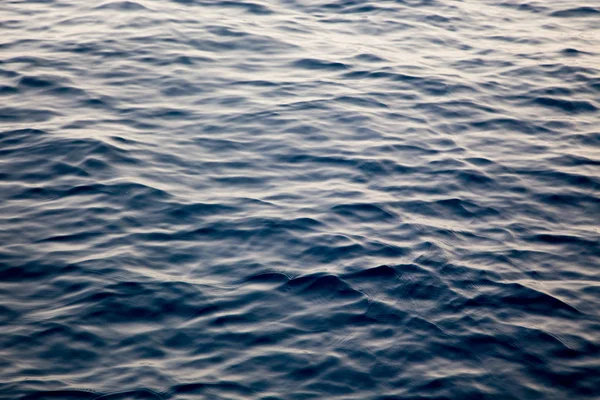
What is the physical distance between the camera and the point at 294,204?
21.7 ft

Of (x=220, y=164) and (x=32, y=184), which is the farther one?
(x=220, y=164)

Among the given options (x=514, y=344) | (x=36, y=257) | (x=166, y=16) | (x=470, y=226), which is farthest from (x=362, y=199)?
(x=166, y=16)

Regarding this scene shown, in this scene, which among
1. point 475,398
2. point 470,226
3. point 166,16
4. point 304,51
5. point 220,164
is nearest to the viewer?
point 475,398

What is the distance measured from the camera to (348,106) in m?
8.26

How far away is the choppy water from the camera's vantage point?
4.92m

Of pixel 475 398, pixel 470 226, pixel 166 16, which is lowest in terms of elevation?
pixel 475 398

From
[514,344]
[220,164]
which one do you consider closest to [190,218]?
[220,164]

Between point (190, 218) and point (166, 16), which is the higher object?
point (166, 16)

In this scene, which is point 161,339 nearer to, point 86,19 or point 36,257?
point 36,257

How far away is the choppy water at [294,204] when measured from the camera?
16.1ft

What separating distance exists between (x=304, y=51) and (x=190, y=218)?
3964mm

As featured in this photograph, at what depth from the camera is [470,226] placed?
21.1ft

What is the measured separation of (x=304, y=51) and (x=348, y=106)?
1.57 metres

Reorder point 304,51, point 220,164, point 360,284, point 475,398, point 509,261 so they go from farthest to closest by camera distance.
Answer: point 304,51 → point 220,164 → point 509,261 → point 360,284 → point 475,398
